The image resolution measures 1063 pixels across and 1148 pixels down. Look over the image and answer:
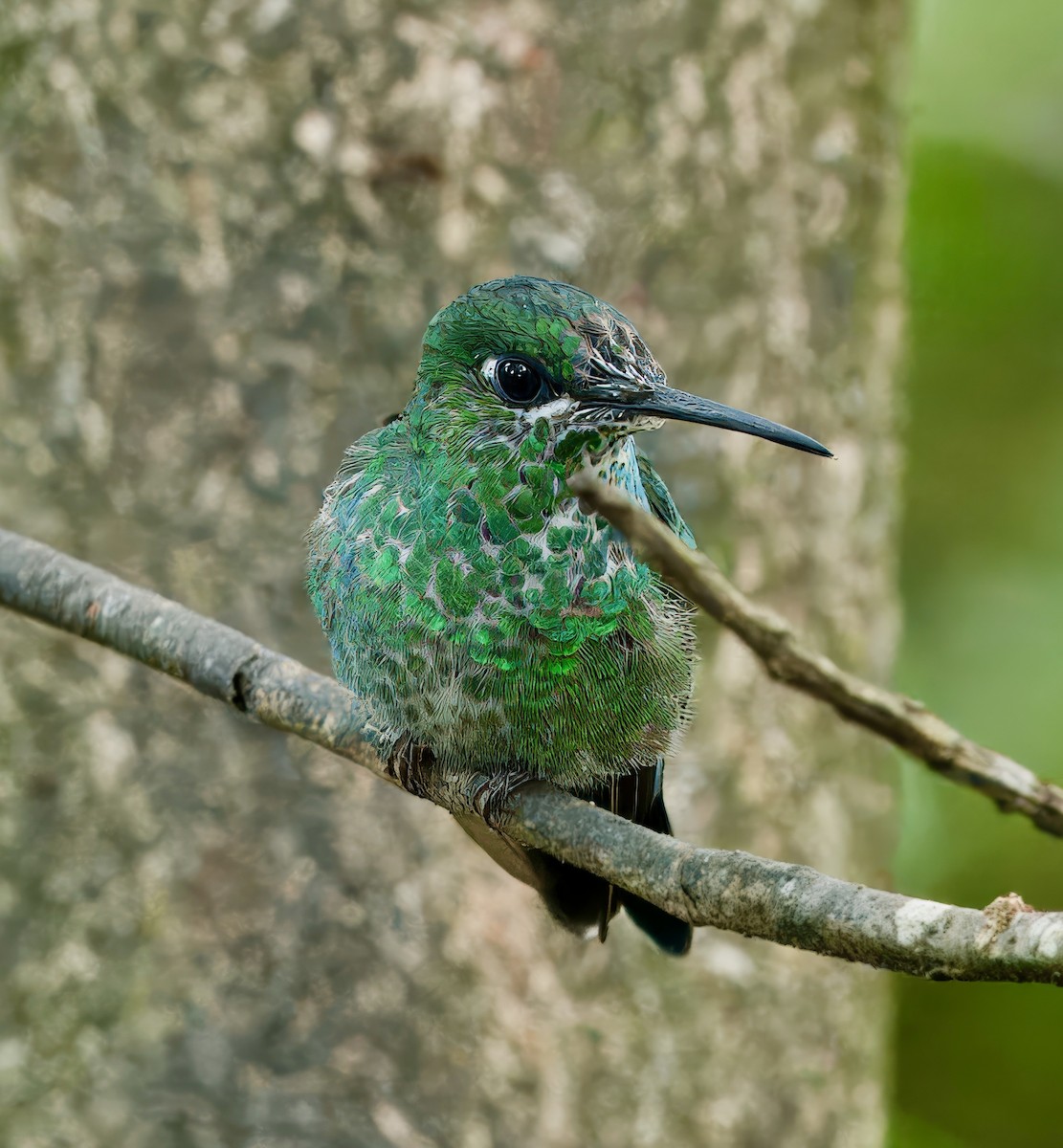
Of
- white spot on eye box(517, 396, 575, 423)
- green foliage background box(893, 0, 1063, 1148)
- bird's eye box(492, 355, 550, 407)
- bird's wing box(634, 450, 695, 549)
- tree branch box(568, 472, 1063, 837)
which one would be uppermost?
green foliage background box(893, 0, 1063, 1148)

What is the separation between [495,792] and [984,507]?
14.7 feet

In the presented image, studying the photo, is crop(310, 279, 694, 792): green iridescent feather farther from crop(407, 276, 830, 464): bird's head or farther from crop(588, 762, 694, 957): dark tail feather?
crop(588, 762, 694, 957): dark tail feather

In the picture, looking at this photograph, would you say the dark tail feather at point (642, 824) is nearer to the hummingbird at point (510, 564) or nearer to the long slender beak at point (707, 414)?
the hummingbird at point (510, 564)

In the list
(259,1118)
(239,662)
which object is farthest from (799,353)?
(259,1118)

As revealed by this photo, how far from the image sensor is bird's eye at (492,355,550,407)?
2.21 metres

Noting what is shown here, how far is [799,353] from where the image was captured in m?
4.14

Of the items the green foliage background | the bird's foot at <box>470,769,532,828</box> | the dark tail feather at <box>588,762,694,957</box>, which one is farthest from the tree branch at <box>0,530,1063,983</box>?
the green foliage background

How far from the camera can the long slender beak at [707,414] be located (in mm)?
1840

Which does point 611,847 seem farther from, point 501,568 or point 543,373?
point 543,373

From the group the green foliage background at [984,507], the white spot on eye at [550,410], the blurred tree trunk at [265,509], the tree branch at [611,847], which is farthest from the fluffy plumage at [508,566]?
the green foliage background at [984,507]

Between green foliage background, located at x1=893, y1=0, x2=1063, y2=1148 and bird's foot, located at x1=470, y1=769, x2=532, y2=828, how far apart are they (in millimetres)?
3386

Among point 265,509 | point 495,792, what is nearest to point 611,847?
point 495,792

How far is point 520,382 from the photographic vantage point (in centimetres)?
223

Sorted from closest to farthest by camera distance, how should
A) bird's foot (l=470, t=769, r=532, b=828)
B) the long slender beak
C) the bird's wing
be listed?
the long slender beak < bird's foot (l=470, t=769, r=532, b=828) < the bird's wing
